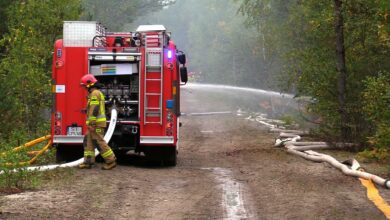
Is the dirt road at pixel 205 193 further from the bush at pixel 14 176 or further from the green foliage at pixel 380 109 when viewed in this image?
the green foliage at pixel 380 109

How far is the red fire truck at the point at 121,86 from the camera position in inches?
473

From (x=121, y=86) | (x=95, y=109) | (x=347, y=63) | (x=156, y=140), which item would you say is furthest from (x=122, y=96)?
(x=347, y=63)

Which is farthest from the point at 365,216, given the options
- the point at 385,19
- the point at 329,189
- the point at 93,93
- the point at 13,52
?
the point at 13,52

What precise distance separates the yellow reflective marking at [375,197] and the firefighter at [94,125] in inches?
191

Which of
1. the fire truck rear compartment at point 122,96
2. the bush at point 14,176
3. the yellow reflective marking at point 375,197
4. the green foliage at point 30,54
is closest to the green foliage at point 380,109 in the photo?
the yellow reflective marking at point 375,197

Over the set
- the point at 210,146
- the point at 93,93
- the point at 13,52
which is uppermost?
the point at 13,52

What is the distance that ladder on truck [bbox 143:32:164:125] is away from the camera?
1215cm

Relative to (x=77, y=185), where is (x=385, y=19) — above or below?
above

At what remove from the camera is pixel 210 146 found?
18578 mm

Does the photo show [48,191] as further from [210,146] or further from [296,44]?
[296,44]

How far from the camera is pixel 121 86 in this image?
1252 cm

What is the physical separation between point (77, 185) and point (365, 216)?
14.8ft

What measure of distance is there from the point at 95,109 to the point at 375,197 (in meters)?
5.40

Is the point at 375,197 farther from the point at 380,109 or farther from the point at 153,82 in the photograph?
the point at 153,82
